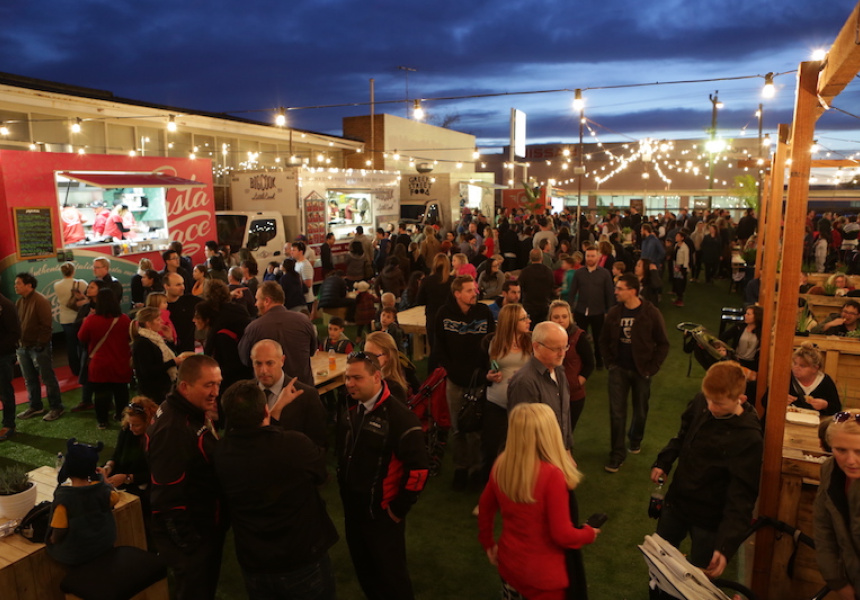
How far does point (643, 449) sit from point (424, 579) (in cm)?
266

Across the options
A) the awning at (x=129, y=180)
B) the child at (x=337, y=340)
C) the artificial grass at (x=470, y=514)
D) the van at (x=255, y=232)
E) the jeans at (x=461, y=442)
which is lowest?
the artificial grass at (x=470, y=514)

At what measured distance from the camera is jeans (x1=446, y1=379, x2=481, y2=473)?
481cm

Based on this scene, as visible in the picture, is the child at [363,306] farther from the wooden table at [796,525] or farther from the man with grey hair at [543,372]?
the wooden table at [796,525]

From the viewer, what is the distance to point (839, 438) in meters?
2.48

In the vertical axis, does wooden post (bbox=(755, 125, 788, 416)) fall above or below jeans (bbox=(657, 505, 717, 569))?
above

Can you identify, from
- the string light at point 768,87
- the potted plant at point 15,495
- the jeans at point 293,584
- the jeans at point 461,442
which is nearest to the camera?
the jeans at point 293,584

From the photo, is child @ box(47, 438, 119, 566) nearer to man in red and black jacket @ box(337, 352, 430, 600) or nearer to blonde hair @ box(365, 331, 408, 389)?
man in red and black jacket @ box(337, 352, 430, 600)

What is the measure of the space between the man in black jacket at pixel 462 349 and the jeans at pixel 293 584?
6.48 ft

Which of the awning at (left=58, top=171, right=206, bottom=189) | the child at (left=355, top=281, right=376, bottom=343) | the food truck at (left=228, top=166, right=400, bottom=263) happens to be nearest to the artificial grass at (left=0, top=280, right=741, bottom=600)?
the child at (left=355, top=281, right=376, bottom=343)

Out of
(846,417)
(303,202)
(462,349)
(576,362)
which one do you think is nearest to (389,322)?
(462,349)

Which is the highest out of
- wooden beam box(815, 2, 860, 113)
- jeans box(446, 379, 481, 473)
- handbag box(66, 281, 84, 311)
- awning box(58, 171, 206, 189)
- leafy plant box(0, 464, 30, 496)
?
wooden beam box(815, 2, 860, 113)

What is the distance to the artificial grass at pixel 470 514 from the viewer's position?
12.5ft

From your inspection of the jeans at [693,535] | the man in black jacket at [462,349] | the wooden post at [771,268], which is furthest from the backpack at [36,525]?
the wooden post at [771,268]

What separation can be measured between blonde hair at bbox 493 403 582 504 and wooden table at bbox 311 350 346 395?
314 cm
